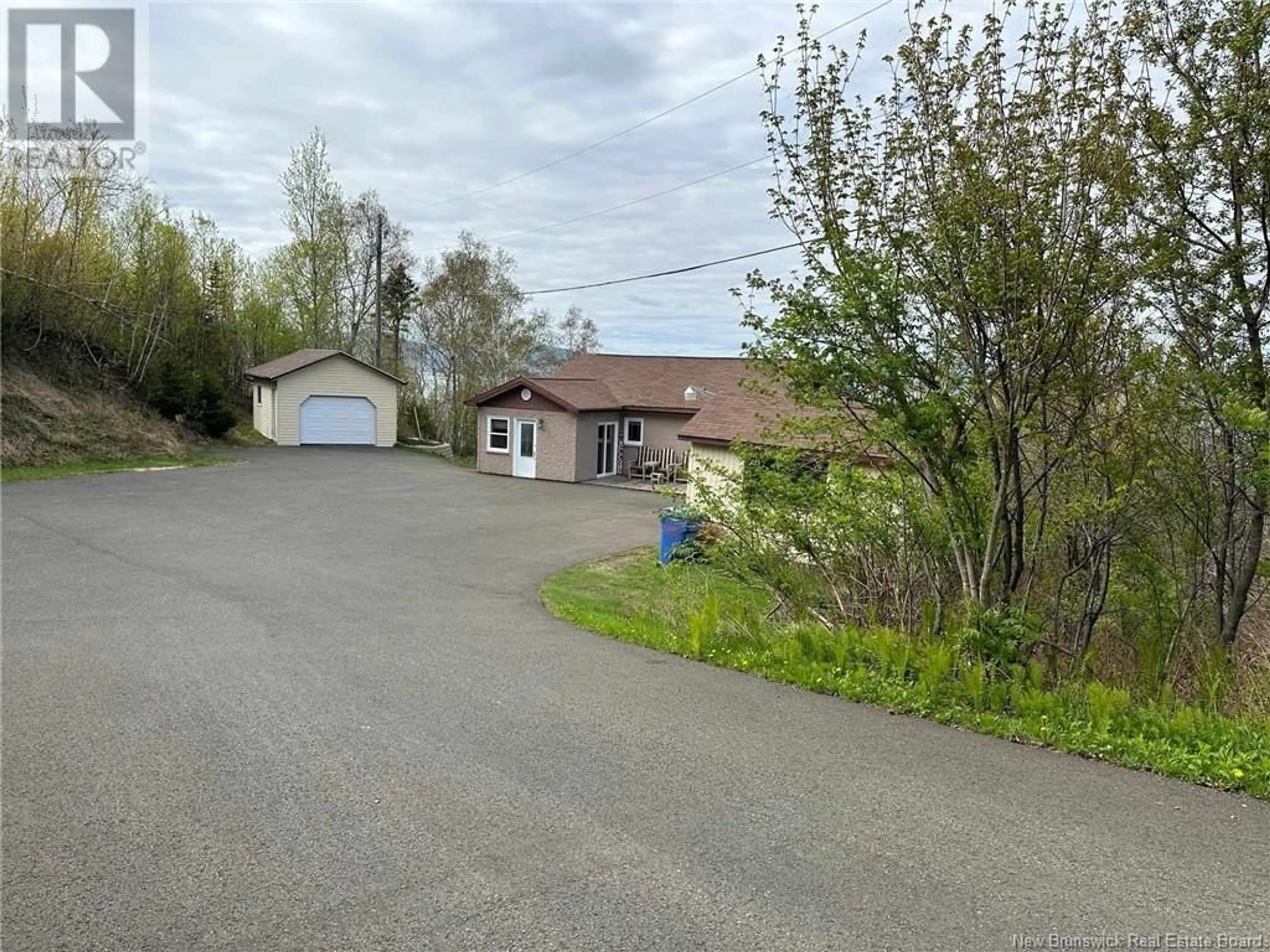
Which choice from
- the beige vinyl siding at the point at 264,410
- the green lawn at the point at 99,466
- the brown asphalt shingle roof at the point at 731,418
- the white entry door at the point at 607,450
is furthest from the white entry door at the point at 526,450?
the beige vinyl siding at the point at 264,410

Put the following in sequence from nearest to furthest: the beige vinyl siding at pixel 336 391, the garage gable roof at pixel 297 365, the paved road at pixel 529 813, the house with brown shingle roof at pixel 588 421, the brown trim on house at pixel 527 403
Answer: the paved road at pixel 529 813 → the brown trim on house at pixel 527 403 → the house with brown shingle roof at pixel 588 421 → the garage gable roof at pixel 297 365 → the beige vinyl siding at pixel 336 391

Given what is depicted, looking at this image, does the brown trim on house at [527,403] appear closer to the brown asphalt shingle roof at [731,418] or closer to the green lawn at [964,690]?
the brown asphalt shingle roof at [731,418]

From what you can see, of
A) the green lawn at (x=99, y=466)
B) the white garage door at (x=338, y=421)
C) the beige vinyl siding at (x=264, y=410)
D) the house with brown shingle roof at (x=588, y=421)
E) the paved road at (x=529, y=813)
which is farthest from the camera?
the white garage door at (x=338, y=421)

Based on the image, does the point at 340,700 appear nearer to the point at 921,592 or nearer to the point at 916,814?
the point at 916,814

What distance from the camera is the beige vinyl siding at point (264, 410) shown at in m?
29.2

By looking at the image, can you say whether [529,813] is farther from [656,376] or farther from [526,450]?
[656,376]

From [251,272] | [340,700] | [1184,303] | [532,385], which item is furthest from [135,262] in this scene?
[1184,303]

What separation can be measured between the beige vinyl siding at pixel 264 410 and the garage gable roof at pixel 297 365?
1.25ft

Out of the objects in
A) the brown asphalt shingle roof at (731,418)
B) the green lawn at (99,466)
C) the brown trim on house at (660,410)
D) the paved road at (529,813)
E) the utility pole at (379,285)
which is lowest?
the paved road at (529,813)

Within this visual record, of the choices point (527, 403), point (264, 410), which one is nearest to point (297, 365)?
point (264, 410)

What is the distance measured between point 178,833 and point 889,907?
2.90 metres

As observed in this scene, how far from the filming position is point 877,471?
710 cm

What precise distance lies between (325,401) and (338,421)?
34.9 inches

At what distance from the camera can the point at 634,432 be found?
25500mm
